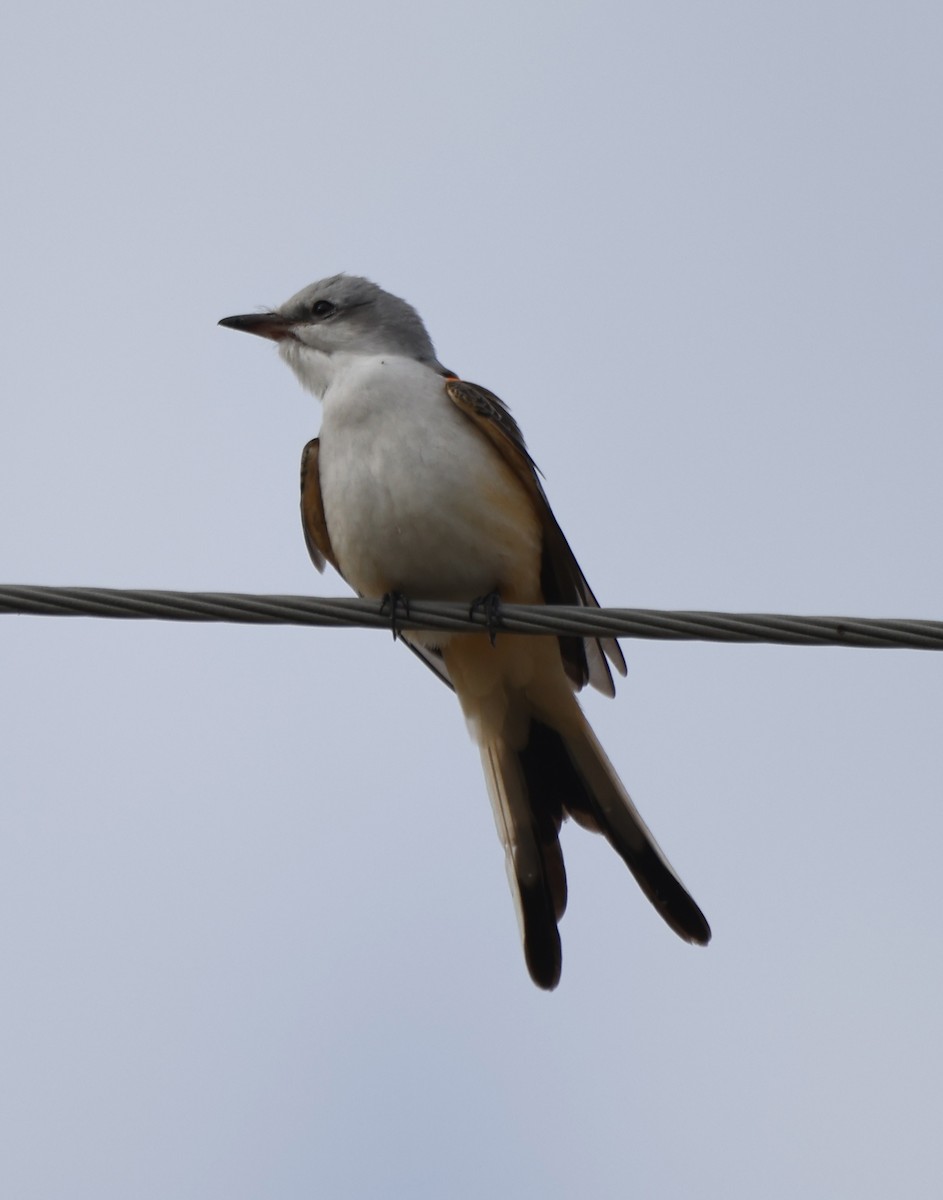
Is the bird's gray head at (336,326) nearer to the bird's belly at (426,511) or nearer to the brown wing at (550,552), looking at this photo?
the brown wing at (550,552)

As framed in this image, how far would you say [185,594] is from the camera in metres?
4.27

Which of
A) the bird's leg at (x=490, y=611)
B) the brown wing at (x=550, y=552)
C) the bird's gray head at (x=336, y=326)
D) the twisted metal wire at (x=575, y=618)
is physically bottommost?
the twisted metal wire at (x=575, y=618)

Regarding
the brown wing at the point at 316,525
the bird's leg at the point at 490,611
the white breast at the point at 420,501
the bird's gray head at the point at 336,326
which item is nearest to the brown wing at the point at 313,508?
the brown wing at the point at 316,525

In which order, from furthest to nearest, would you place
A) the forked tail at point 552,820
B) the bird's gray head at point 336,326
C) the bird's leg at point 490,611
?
the bird's gray head at point 336,326
the forked tail at point 552,820
the bird's leg at point 490,611

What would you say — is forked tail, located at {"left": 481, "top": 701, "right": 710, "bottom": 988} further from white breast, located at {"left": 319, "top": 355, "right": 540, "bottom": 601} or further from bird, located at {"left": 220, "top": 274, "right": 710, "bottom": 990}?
white breast, located at {"left": 319, "top": 355, "right": 540, "bottom": 601}

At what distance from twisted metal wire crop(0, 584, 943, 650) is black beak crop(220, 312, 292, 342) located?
9.23 feet

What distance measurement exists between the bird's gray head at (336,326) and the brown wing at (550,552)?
63 cm

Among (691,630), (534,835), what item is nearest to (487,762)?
A: (534,835)

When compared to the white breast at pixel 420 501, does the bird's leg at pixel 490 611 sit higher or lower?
lower

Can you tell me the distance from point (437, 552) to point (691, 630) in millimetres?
1702

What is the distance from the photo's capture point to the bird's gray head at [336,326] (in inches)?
267

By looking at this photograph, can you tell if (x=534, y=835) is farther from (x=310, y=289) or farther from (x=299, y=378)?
(x=310, y=289)

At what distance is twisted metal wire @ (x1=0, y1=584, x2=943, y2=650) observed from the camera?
416cm

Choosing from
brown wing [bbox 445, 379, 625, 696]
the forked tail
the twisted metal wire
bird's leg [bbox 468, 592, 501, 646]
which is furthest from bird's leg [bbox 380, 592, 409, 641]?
the forked tail
